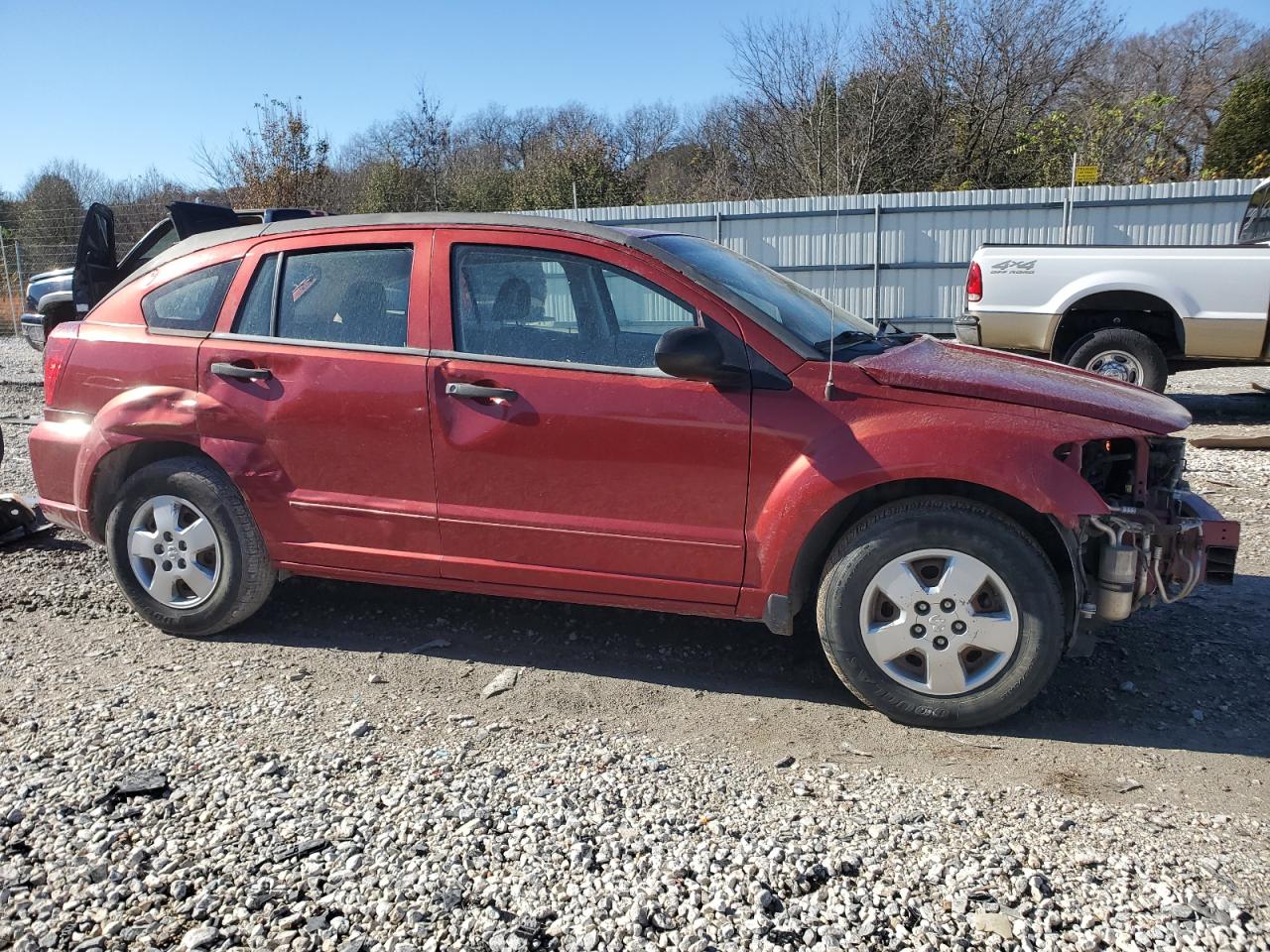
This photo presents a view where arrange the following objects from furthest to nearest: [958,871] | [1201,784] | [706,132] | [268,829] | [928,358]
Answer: [706,132], [928,358], [1201,784], [268,829], [958,871]

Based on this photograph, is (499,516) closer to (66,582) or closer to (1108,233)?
(66,582)

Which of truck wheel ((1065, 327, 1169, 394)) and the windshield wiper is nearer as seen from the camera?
the windshield wiper

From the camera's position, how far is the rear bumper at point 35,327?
13.5m

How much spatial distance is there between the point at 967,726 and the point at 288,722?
2448mm

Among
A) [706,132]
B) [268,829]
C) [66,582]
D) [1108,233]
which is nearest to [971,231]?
[1108,233]

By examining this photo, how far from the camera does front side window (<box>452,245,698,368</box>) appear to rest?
3908mm

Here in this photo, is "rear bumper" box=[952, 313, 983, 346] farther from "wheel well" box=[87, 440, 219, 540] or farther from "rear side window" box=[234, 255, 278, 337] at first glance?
"wheel well" box=[87, 440, 219, 540]

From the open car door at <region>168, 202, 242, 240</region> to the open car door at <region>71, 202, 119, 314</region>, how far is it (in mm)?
1960

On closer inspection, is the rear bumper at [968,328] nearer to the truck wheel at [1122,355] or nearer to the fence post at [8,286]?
the truck wheel at [1122,355]

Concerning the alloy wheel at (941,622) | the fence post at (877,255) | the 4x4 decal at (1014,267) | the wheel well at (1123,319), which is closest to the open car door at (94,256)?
the 4x4 decal at (1014,267)

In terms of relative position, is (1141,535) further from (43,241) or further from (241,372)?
(43,241)

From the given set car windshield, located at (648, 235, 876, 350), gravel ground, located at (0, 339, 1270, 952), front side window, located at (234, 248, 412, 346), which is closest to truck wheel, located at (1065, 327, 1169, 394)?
gravel ground, located at (0, 339, 1270, 952)

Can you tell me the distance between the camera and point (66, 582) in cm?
530

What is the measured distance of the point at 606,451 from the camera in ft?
12.4
